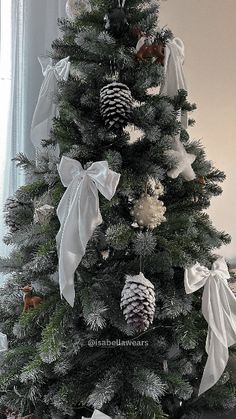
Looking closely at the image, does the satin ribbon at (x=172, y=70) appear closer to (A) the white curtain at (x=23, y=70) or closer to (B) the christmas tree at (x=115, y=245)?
(B) the christmas tree at (x=115, y=245)

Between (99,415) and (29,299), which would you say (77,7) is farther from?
(99,415)

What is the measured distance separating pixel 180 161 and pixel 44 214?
0.90 feet

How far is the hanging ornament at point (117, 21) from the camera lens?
86 centimetres

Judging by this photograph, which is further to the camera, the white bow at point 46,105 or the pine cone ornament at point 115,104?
the white bow at point 46,105

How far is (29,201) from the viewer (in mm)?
991

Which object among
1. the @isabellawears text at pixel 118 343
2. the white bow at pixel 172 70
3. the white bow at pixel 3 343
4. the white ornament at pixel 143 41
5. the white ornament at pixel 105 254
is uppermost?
the white ornament at pixel 143 41

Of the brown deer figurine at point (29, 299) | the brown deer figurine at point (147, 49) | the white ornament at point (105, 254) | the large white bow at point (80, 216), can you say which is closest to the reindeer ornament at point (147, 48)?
the brown deer figurine at point (147, 49)

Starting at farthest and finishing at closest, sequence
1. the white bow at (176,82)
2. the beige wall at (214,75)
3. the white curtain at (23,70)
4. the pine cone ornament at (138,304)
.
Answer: the beige wall at (214,75), the white curtain at (23,70), the white bow at (176,82), the pine cone ornament at (138,304)

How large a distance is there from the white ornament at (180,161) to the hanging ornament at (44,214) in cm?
23

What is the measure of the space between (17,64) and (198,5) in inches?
26.6

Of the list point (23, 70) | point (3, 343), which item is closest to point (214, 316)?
point (3, 343)

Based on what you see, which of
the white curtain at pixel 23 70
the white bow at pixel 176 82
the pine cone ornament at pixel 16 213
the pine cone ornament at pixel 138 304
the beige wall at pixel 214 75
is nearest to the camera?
the pine cone ornament at pixel 138 304

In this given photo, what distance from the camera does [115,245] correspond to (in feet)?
2.68

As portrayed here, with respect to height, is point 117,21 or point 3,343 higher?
point 117,21
